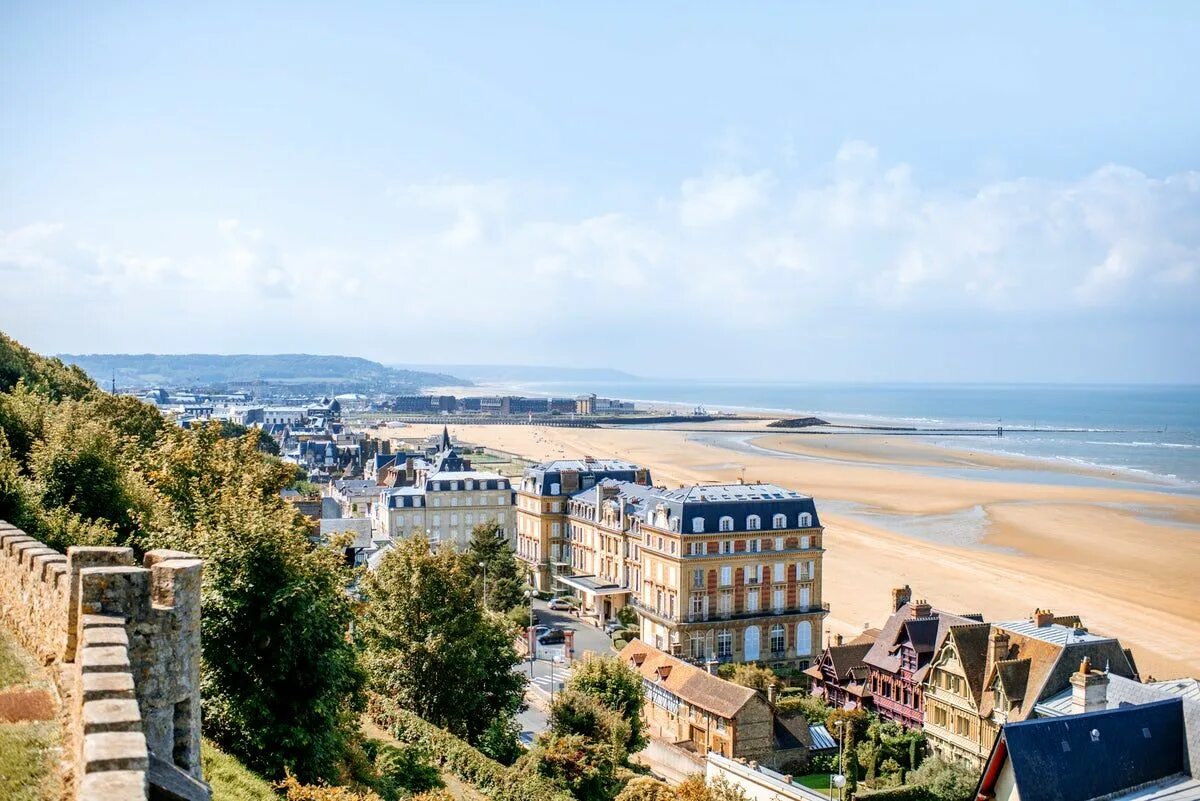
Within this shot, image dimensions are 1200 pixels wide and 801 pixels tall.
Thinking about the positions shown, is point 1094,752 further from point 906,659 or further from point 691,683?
point 691,683

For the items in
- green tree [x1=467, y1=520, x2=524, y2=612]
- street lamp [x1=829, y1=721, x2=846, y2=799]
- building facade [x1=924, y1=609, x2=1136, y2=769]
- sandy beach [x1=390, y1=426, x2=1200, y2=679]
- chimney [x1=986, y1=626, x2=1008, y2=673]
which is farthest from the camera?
sandy beach [x1=390, y1=426, x2=1200, y2=679]

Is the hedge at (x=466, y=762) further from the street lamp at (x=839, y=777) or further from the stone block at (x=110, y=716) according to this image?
the stone block at (x=110, y=716)

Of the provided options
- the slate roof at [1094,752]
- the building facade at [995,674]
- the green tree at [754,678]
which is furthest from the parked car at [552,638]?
the slate roof at [1094,752]

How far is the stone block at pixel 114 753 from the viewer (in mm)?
7172

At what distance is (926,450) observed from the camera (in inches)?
5940

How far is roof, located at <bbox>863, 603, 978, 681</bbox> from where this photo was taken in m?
38.2

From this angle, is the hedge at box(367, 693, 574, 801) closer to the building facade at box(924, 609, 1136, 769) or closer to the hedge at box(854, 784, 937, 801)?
the hedge at box(854, 784, 937, 801)

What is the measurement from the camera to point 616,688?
33.2 m

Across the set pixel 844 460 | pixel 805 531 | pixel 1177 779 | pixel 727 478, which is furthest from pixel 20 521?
pixel 844 460

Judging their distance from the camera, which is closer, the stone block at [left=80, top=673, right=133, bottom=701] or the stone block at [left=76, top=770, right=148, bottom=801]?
the stone block at [left=76, top=770, right=148, bottom=801]

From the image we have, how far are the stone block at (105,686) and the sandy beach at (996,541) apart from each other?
158 feet

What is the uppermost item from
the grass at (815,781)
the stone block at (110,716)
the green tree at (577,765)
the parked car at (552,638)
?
the stone block at (110,716)

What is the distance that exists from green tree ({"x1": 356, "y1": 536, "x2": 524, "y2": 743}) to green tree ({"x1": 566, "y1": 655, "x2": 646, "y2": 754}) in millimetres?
2782

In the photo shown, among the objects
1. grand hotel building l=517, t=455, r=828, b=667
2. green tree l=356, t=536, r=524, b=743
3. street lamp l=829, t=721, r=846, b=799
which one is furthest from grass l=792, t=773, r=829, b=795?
grand hotel building l=517, t=455, r=828, b=667
